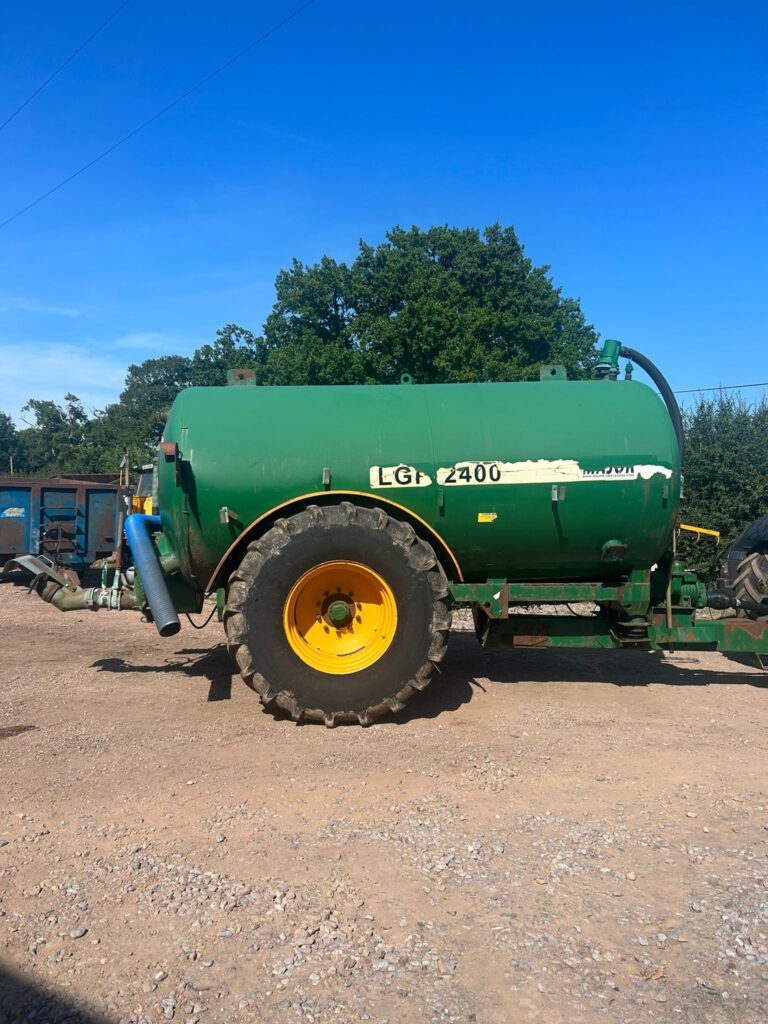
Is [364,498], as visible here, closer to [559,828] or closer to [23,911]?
[559,828]

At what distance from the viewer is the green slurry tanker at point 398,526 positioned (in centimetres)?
559

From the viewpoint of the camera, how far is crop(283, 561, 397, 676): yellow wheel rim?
5672mm

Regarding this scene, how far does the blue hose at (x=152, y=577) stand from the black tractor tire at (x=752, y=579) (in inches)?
240

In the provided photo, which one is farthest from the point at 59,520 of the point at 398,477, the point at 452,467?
the point at 452,467

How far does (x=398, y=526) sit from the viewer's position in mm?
5656

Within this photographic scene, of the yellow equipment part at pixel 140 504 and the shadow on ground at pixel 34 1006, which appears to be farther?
the yellow equipment part at pixel 140 504

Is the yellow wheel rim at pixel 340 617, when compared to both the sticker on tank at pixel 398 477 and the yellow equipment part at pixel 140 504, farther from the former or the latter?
the yellow equipment part at pixel 140 504

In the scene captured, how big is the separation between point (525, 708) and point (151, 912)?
148 inches

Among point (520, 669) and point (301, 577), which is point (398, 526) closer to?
point (301, 577)

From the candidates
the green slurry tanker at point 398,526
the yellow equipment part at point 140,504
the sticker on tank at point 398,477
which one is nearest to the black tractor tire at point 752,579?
the green slurry tanker at point 398,526

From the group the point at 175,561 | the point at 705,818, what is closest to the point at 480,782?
the point at 705,818

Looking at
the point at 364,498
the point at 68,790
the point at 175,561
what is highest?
the point at 364,498

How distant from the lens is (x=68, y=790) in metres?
4.45

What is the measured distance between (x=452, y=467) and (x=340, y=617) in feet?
5.06
